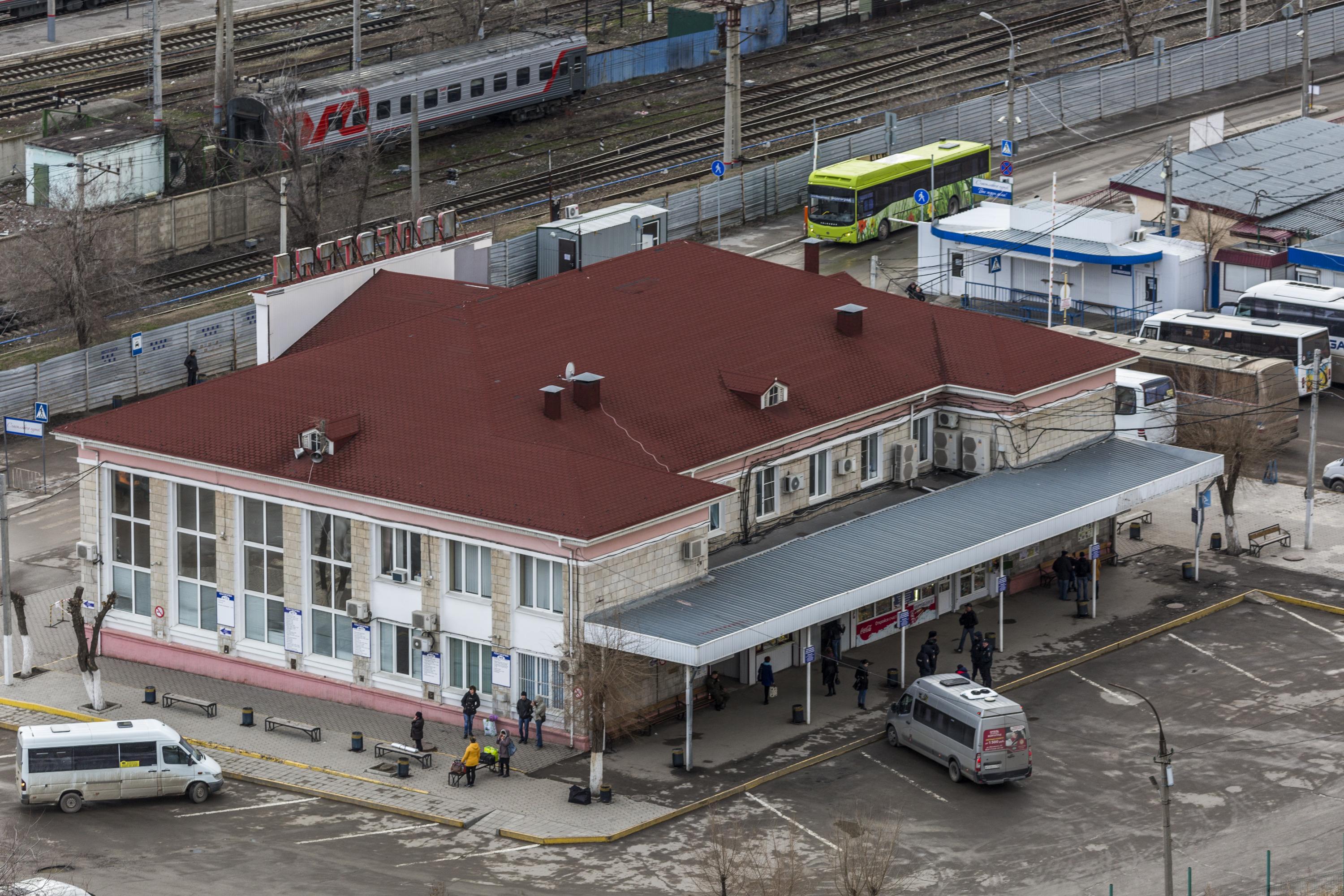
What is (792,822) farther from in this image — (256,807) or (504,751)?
(256,807)

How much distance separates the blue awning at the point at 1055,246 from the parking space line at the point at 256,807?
147ft

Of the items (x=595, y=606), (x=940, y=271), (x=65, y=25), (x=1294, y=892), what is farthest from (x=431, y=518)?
(x=65, y=25)

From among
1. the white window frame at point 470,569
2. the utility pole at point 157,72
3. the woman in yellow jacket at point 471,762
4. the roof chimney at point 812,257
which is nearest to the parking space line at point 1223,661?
the roof chimney at point 812,257

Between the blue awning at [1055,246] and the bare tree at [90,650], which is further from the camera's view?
the blue awning at [1055,246]

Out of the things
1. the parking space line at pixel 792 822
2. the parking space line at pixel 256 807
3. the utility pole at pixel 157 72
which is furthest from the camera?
the utility pole at pixel 157 72

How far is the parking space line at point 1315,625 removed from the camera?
63500 millimetres

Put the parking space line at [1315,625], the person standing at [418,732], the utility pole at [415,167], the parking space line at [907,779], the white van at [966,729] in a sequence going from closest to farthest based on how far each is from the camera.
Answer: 1. the white van at [966,729]
2. the parking space line at [907,779]
3. the person standing at [418,732]
4. the parking space line at [1315,625]
5. the utility pole at [415,167]

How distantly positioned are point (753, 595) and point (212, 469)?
13633 millimetres

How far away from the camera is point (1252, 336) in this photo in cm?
8244

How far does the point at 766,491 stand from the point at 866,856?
1692cm

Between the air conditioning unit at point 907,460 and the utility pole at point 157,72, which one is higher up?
the utility pole at point 157,72

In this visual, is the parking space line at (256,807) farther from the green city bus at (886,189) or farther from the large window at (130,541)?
the green city bus at (886,189)

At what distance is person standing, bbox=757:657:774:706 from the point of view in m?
58.5

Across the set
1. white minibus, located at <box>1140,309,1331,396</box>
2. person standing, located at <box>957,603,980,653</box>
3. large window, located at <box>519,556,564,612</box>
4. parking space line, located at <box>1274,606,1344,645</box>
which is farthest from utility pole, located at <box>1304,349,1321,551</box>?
large window, located at <box>519,556,564,612</box>
